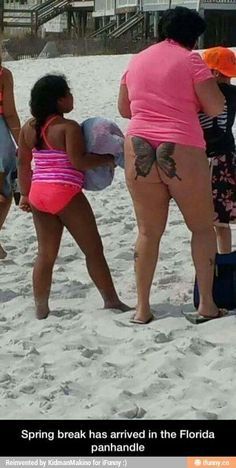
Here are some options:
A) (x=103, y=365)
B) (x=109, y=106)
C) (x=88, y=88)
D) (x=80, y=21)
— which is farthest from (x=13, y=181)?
(x=80, y=21)

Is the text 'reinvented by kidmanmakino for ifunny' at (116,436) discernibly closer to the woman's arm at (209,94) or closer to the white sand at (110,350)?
the white sand at (110,350)

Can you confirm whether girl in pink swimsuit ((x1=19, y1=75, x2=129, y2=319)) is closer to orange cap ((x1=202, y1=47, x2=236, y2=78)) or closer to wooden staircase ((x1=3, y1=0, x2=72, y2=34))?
orange cap ((x1=202, y1=47, x2=236, y2=78))

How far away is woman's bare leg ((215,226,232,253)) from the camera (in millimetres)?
5841

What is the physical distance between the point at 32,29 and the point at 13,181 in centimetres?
4320

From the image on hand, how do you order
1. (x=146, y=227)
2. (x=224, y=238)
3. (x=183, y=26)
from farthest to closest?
(x=224, y=238)
(x=146, y=227)
(x=183, y=26)

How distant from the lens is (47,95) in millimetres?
5105

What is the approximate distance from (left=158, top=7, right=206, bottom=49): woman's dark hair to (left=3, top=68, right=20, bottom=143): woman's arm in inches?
64.4

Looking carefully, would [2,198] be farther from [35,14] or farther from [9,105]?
[35,14]

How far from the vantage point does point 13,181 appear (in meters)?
6.44

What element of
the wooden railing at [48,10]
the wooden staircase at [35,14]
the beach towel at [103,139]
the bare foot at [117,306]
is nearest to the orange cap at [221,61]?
the beach towel at [103,139]

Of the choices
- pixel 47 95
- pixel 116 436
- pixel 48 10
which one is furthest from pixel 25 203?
pixel 48 10

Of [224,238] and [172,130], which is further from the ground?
[172,130]

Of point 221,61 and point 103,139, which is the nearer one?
point 103,139

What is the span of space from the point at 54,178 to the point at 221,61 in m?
1.27
